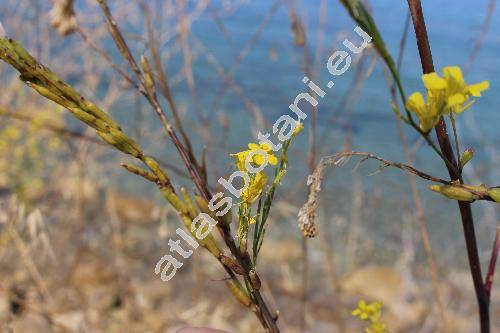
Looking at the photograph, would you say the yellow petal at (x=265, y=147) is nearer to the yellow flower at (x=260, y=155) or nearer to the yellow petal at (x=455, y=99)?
the yellow flower at (x=260, y=155)

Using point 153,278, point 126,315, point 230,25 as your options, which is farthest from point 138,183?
point 230,25

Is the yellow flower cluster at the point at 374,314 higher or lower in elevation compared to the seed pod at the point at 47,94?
higher

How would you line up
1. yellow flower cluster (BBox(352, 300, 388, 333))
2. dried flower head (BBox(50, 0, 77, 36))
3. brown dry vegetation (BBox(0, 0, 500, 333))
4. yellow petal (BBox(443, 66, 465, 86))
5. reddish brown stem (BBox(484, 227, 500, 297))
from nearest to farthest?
1. yellow petal (BBox(443, 66, 465, 86))
2. reddish brown stem (BBox(484, 227, 500, 297))
3. yellow flower cluster (BBox(352, 300, 388, 333))
4. dried flower head (BBox(50, 0, 77, 36))
5. brown dry vegetation (BBox(0, 0, 500, 333))

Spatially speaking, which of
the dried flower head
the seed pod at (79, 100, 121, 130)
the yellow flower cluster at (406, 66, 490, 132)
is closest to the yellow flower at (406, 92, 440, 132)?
the yellow flower cluster at (406, 66, 490, 132)

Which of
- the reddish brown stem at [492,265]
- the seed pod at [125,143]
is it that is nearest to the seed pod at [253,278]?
the seed pod at [125,143]

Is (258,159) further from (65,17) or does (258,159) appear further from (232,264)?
(65,17)

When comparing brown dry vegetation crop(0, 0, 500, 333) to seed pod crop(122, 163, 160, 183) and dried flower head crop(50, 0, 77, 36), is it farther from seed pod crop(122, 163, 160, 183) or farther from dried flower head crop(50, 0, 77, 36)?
seed pod crop(122, 163, 160, 183)

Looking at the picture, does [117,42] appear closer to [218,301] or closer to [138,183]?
[218,301]
